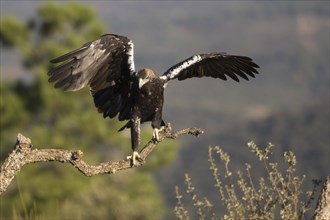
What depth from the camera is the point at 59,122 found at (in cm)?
3688

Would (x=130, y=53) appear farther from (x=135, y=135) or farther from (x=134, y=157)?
(x=134, y=157)

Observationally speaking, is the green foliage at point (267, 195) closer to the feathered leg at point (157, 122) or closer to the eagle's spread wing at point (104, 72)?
the feathered leg at point (157, 122)

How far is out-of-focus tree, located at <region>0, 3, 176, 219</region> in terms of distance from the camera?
3409 centimetres

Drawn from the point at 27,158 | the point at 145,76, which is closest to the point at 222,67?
the point at 145,76

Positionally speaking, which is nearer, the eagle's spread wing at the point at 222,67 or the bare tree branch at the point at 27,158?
the bare tree branch at the point at 27,158

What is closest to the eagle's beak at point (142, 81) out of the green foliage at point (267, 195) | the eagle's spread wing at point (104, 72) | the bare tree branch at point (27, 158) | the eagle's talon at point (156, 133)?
the eagle's spread wing at point (104, 72)

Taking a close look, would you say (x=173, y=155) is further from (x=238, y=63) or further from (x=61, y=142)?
(x=238, y=63)

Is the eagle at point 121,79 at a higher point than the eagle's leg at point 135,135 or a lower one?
higher

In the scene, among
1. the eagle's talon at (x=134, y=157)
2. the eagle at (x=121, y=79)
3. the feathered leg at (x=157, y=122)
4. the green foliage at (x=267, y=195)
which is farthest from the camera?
the feathered leg at (x=157, y=122)

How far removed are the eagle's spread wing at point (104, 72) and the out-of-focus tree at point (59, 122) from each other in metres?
25.7

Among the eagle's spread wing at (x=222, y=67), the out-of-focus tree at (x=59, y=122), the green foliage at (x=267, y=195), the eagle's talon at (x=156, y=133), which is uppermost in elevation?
the out-of-focus tree at (x=59, y=122)

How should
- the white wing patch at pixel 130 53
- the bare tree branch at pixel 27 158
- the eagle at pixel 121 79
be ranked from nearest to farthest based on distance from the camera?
1. the bare tree branch at pixel 27 158
2. the eagle at pixel 121 79
3. the white wing patch at pixel 130 53

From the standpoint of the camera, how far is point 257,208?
18.9 ft

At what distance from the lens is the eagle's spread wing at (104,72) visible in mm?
6621
